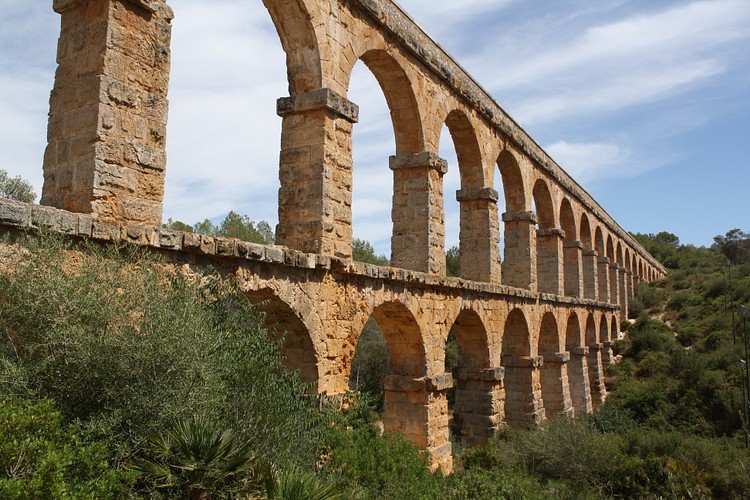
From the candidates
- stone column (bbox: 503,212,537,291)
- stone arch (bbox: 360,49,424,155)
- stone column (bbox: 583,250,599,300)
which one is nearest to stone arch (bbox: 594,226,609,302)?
stone column (bbox: 583,250,599,300)

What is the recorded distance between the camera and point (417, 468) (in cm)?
709

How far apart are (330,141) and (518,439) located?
6.80 m

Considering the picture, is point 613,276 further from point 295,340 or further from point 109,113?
point 109,113

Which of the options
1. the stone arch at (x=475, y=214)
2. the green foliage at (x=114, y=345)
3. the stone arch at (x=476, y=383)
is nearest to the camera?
the green foliage at (x=114, y=345)

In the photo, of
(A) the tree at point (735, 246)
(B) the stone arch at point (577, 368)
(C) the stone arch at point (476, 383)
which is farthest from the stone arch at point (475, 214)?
(A) the tree at point (735, 246)

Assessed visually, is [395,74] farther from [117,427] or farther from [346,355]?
[117,427]

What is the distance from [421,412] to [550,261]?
9.03 metres

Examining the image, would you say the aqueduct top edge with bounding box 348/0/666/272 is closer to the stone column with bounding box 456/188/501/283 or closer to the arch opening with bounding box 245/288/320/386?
the stone column with bounding box 456/188/501/283

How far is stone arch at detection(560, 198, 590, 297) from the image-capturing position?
64.1 ft

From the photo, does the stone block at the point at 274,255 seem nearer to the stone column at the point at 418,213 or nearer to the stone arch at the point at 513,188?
the stone column at the point at 418,213

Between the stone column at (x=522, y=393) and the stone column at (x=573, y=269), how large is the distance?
20.8ft

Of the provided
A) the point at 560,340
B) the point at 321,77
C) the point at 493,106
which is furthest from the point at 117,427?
the point at 560,340

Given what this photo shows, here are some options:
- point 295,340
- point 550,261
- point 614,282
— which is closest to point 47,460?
point 295,340

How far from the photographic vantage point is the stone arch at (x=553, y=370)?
15867 millimetres
